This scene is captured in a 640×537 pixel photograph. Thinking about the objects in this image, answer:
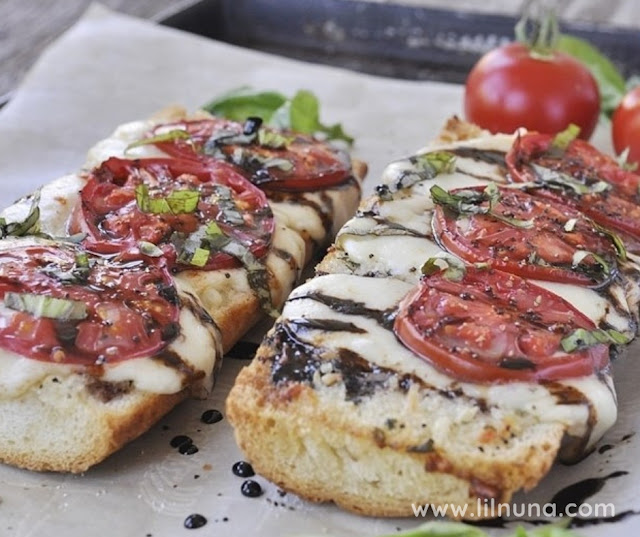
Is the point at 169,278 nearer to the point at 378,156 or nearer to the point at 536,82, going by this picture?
the point at 378,156

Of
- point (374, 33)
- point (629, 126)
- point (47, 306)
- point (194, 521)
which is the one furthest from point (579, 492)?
point (374, 33)

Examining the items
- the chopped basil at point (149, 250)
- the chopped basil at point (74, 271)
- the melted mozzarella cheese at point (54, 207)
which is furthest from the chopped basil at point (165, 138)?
the chopped basil at point (74, 271)

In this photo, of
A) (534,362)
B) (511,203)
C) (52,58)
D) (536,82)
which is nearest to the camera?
(534,362)

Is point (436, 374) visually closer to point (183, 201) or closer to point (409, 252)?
point (409, 252)

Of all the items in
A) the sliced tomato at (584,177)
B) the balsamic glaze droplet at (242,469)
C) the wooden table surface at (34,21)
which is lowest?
the wooden table surface at (34,21)

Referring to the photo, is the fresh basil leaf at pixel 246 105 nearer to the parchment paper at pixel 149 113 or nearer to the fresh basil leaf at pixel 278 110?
the fresh basil leaf at pixel 278 110

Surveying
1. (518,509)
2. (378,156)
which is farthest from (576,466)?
(378,156)
